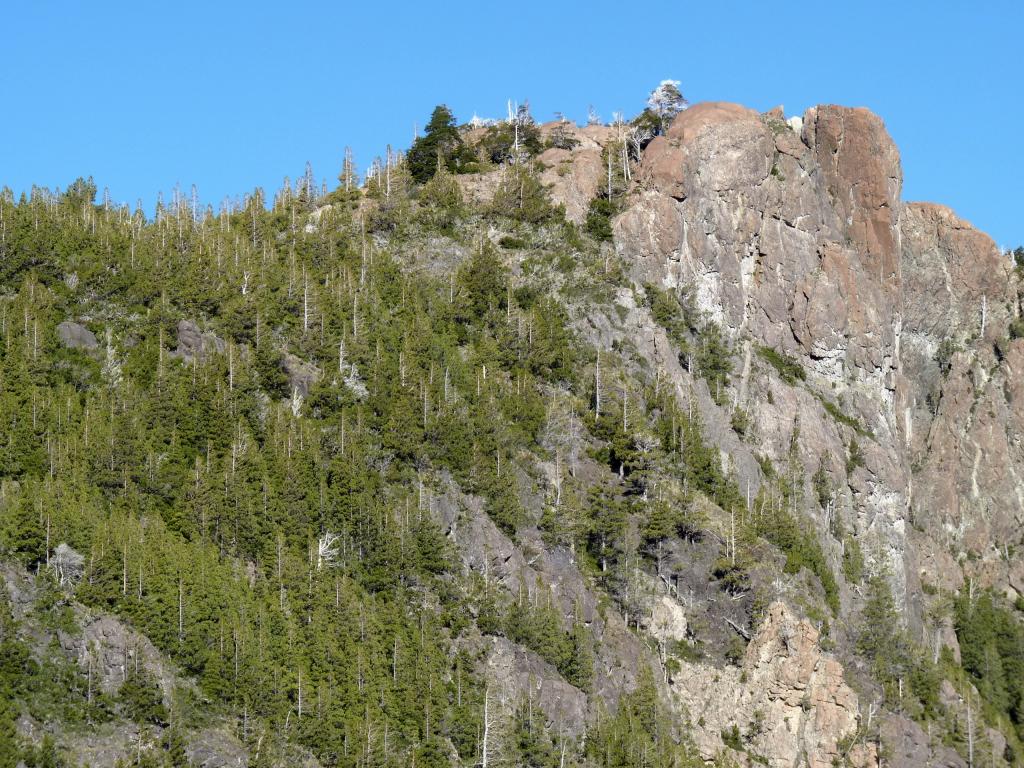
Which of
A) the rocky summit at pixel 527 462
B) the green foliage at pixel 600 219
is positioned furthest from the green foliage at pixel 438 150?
the green foliage at pixel 600 219

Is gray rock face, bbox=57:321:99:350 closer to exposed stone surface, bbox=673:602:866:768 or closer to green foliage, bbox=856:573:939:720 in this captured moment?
exposed stone surface, bbox=673:602:866:768

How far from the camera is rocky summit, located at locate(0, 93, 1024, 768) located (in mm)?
124938

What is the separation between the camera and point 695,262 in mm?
172250

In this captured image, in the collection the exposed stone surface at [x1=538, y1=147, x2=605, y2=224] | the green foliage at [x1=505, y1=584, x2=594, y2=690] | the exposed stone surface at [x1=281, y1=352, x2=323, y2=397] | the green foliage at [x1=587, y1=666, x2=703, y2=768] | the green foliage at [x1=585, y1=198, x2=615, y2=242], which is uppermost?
the exposed stone surface at [x1=538, y1=147, x2=605, y2=224]

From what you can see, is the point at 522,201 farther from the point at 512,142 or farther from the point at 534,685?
the point at 534,685

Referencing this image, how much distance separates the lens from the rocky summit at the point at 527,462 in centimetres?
12494

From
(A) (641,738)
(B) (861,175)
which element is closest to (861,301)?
(B) (861,175)

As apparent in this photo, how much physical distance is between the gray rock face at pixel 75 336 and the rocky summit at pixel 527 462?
1.00 ft

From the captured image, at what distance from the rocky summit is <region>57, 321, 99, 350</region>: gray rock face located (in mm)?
306

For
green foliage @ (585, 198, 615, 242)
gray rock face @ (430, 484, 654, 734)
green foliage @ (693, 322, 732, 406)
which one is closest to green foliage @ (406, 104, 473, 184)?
green foliage @ (585, 198, 615, 242)

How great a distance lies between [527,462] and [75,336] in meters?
36.5

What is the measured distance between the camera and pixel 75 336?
481 feet

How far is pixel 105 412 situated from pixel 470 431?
2821cm

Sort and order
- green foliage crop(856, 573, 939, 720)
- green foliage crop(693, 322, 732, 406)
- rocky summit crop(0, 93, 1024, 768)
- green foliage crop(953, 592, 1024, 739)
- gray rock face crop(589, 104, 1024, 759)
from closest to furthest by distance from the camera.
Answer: rocky summit crop(0, 93, 1024, 768) → green foliage crop(856, 573, 939, 720) → green foliage crop(693, 322, 732, 406) → gray rock face crop(589, 104, 1024, 759) → green foliage crop(953, 592, 1024, 739)
